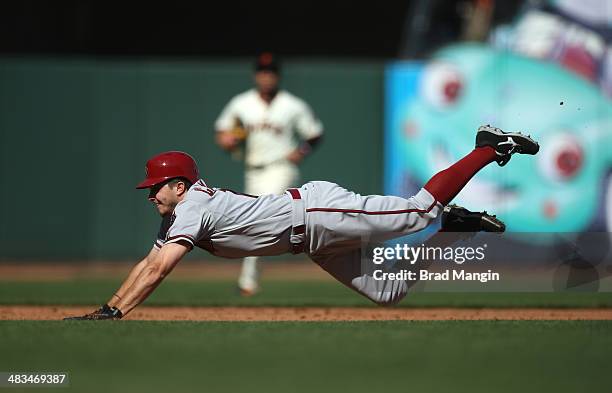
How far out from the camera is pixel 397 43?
625 inches

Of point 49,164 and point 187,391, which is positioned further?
point 49,164

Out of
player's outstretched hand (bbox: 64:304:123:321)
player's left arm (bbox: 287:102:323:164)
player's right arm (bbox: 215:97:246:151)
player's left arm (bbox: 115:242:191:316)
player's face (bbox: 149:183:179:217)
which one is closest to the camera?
player's left arm (bbox: 115:242:191:316)

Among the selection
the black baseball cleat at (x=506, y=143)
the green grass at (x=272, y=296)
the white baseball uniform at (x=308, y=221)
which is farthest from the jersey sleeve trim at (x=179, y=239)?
the green grass at (x=272, y=296)

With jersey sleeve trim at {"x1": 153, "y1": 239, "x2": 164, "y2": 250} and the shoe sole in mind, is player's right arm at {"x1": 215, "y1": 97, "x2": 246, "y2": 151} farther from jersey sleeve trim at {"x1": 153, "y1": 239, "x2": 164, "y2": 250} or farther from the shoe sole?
the shoe sole

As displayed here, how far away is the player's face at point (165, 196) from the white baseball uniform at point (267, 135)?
3.32 meters

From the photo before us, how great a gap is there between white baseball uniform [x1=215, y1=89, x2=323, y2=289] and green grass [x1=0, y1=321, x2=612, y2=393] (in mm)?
3868

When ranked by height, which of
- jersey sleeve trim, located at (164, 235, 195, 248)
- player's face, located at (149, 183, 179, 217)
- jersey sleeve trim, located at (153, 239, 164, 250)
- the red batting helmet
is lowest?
jersey sleeve trim, located at (153, 239, 164, 250)

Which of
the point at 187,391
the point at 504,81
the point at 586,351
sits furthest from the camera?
the point at 504,81

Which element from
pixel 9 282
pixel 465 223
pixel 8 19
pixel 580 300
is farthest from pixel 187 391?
pixel 8 19

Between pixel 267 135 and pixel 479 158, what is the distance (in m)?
3.37

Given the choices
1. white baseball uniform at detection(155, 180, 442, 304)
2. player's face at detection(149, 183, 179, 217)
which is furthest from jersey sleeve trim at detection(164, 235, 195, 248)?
player's face at detection(149, 183, 179, 217)

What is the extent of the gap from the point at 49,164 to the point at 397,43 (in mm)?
5717

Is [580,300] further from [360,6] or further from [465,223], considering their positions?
[360,6]

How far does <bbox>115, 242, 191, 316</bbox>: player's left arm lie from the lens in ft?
18.4
